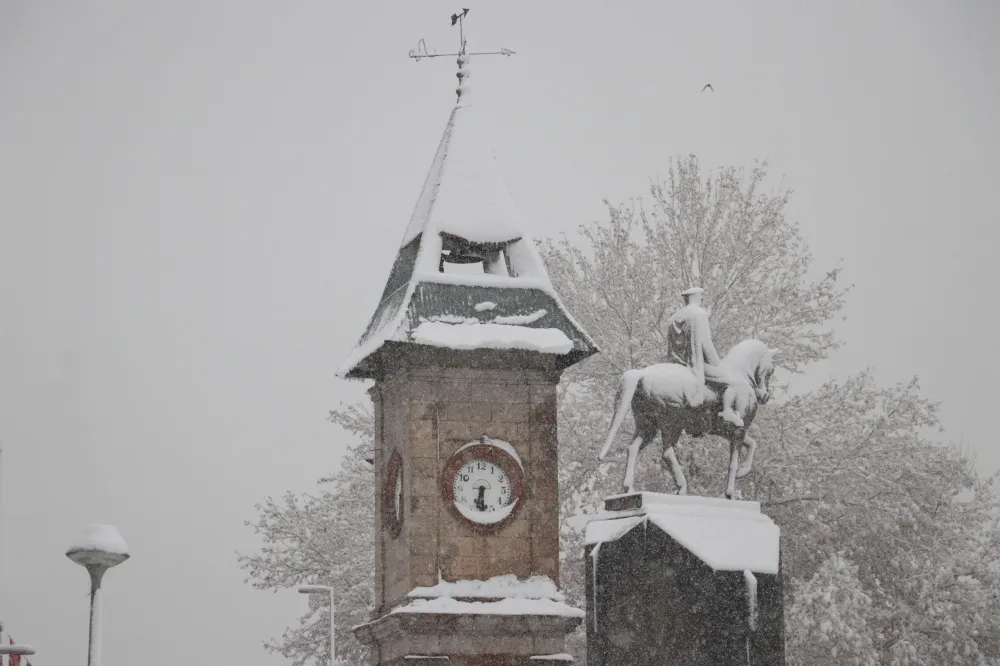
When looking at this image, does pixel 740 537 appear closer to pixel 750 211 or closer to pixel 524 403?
pixel 524 403

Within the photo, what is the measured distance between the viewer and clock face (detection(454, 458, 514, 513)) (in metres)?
26.0

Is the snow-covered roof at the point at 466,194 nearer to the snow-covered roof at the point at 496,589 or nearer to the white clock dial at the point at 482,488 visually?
the white clock dial at the point at 482,488

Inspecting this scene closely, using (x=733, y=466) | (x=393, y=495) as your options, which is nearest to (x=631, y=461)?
(x=733, y=466)

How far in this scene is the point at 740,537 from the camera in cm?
2241

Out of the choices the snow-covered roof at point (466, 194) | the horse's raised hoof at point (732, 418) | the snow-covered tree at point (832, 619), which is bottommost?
the snow-covered tree at point (832, 619)

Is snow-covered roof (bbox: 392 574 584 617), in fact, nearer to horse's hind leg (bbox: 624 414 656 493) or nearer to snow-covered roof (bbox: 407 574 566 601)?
snow-covered roof (bbox: 407 574 566 601)

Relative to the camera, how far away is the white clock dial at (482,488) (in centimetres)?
2600

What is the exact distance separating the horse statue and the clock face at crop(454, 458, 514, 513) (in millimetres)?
2760

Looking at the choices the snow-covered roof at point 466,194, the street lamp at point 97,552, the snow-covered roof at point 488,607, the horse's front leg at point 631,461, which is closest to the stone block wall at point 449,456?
the snow-covered roof at point 488,607

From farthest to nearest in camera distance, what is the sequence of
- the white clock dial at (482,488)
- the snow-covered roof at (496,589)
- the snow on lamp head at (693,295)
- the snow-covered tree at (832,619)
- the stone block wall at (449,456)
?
the snow-covered tree at (832,619)
the white clock dial at (482,488)
the stone block wall at (449,456)
the snow-covered roof at (496,589)
the snow on lamp head at (693,295)

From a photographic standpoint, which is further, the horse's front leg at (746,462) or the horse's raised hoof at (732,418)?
the horse's front leg at (746,462)

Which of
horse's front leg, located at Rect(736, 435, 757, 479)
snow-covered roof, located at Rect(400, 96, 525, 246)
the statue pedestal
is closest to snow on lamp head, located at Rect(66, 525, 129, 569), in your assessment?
the statue pedestal

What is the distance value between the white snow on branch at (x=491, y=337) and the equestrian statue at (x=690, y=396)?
8.71 ft

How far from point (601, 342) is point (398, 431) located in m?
11.3
